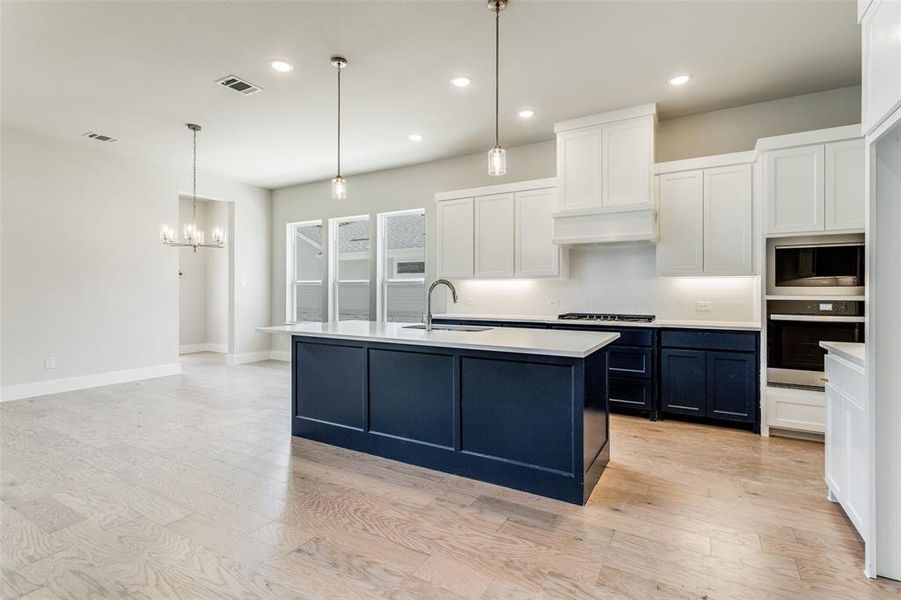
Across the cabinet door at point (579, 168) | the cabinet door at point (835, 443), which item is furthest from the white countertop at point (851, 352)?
the cabinet door at point (579, 168)

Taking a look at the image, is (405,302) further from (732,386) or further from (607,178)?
(732,386)

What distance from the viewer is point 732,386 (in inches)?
150

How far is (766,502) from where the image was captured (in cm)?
252

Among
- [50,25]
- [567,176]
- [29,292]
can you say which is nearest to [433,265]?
[567,176]

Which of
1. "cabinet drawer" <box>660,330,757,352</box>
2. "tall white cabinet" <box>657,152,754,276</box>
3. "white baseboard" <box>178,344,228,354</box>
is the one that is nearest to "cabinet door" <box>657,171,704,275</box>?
"tall white cabinet" <box>657,152,754,276</box>

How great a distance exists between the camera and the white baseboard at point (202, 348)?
8656mm

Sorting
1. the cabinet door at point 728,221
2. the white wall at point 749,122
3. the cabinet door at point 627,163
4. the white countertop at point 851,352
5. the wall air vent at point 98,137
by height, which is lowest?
the white countertop at point 851,352

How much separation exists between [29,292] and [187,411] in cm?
249

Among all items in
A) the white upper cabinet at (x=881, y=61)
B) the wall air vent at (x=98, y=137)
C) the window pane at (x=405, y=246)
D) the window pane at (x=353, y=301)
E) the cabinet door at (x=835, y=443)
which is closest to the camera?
the white upper cabinet at (x=881, y=61)

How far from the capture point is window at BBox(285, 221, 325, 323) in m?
7.55

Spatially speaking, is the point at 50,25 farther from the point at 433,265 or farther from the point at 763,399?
the point at 763,399

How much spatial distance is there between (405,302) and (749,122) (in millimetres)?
4526

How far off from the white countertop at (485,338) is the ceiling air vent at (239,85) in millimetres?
2139

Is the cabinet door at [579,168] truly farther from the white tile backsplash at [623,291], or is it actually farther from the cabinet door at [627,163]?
the white tile backsplash at [623,291]
